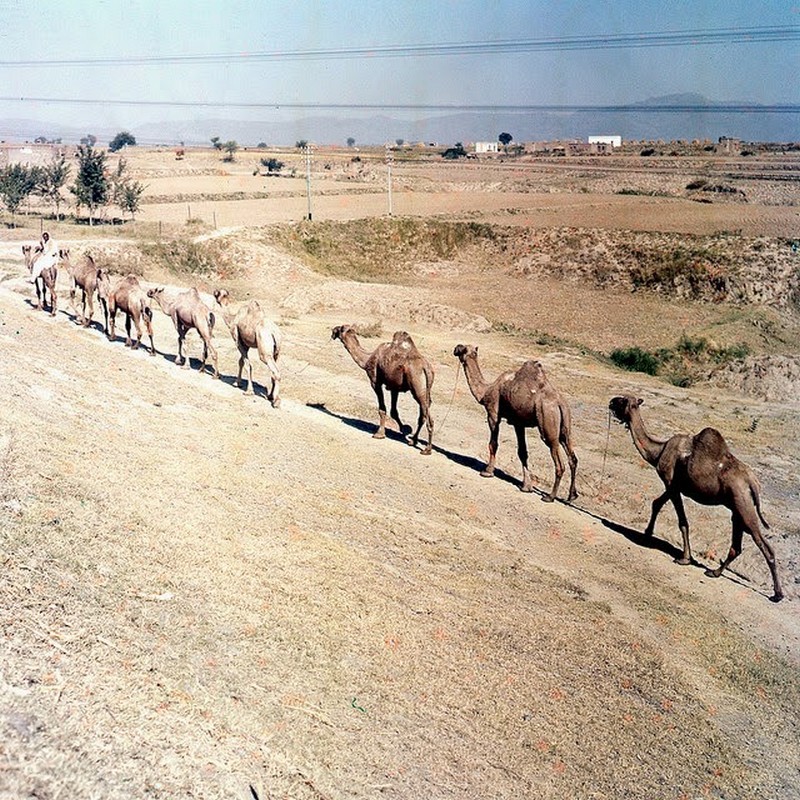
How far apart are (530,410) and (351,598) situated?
6.46 m

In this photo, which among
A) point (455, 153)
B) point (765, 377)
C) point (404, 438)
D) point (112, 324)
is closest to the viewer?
point (404, 438)

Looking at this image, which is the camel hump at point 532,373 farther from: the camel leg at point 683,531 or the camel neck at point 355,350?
the camel neck at point 355,350

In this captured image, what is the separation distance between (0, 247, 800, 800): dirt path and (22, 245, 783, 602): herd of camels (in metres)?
0.95

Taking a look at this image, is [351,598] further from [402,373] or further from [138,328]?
[138,328]

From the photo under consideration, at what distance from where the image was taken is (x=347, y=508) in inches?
512

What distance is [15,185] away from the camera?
5256 cm

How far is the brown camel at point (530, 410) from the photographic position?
49.6ft

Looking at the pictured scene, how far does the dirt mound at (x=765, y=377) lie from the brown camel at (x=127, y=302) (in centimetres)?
1805

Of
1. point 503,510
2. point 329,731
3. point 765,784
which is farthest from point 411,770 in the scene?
point 503,510

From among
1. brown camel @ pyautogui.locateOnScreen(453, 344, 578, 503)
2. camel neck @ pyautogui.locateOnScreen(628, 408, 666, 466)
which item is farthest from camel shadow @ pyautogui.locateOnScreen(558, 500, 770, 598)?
camel neck @ pyautogui.locateOnScreen(628, 408, 666, 466)

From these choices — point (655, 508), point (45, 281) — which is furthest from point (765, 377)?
point (45, 281)

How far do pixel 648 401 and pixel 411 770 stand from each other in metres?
19.0

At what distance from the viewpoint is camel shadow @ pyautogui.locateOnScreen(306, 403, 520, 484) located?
1683cm

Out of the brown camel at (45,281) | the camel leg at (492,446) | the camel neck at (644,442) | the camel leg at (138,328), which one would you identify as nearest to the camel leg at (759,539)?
the camel neck at (644,442)
